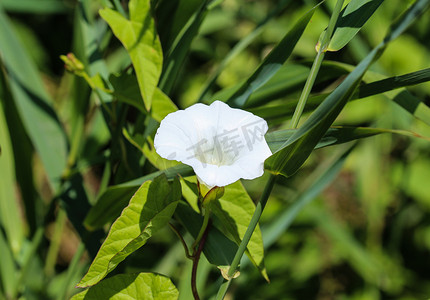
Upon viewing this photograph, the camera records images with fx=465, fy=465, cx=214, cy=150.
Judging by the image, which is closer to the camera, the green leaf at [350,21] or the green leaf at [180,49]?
the green leaf at [350,21]

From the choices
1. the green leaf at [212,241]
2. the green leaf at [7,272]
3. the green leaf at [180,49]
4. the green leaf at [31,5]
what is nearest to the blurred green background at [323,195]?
the green leaf at [31,5]

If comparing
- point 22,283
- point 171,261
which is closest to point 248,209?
point 22,283

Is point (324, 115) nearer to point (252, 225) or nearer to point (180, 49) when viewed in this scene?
point (252, 225)

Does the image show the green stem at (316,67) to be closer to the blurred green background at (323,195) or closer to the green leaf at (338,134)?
the green leaf at (338,134)

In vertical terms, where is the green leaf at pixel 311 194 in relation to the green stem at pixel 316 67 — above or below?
below

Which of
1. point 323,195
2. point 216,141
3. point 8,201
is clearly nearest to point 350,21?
point 216,141

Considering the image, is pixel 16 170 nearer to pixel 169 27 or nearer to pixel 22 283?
pixel 22 283

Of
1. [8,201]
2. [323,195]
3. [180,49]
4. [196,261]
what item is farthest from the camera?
[323,195]
